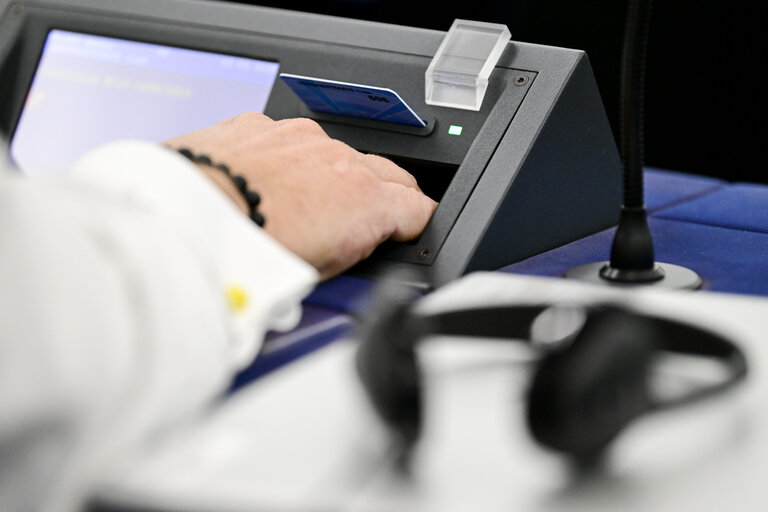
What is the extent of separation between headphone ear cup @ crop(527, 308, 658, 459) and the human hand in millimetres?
341

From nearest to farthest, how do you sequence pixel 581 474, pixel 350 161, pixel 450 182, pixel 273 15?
pixel 581 474 < pixel 350 161 < pixel 450 182 < pixel 273 15

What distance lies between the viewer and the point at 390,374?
0.44 metres

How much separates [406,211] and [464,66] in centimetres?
19

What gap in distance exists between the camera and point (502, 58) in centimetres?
98

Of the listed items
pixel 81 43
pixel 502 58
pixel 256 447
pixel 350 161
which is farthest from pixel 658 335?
pixel 81 43

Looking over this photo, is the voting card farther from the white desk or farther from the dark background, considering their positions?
the dark background

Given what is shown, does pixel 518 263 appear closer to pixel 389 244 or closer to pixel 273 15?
pixel 389 244

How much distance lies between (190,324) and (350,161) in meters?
0.40

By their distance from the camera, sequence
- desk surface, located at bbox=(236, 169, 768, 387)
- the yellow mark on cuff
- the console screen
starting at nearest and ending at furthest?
the yellow mark on cuff
desk surface, located at bbox=(236, 169, 768, 387)
the console screen

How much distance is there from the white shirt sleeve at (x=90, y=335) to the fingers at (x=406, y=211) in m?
0.33

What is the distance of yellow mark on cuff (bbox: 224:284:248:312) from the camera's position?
0.55 metres

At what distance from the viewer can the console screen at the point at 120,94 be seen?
106 centimetres

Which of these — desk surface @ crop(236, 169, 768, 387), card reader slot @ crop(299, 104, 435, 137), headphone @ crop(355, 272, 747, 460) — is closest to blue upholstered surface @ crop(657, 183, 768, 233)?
desk surface @ crop(236, 169, 768, 387)

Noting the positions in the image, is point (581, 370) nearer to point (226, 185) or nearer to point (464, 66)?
point (226, 185)
